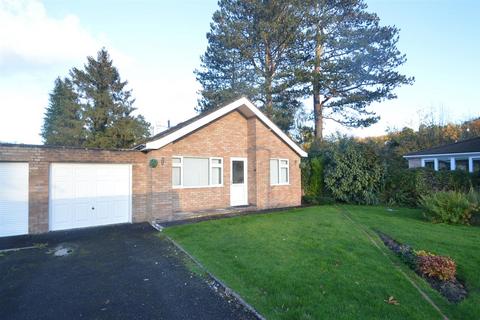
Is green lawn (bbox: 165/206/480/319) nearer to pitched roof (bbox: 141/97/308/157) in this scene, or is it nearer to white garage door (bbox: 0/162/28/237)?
pitched roof (bbox: 141/97/308/157)

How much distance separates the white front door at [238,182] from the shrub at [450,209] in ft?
25.3

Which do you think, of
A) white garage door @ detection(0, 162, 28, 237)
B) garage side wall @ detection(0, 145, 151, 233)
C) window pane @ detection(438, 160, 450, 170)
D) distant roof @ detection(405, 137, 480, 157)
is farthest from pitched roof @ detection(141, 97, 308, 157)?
window pane @ detection(438, 160, 450, 170)

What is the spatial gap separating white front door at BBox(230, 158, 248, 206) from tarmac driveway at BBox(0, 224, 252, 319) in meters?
5.84

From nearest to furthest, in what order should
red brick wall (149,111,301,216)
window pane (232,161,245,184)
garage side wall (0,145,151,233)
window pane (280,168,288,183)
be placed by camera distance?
garage side wall (0,145,151,233) → red brick wall (149,111,301,216) → window pane (232,161,245,184) → window pane (280,168,288,183)

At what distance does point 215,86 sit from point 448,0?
666 inches

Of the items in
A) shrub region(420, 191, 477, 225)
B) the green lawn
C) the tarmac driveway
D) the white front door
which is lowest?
the tarmac driveway

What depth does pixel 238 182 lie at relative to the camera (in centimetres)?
1352

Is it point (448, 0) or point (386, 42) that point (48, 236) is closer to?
point (448, 0)

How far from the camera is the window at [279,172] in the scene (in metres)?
14.4

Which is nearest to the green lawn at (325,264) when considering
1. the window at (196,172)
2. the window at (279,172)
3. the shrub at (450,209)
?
the shrub at (450,209)

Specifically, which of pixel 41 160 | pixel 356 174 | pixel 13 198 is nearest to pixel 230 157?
pixel 356 174

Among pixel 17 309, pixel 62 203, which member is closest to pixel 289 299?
pixel 17 309

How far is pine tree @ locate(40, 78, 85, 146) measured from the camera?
29844 mm

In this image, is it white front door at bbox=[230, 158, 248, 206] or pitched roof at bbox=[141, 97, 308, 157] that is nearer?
pitched roof at bbox=[141, 97, 308, 157]
